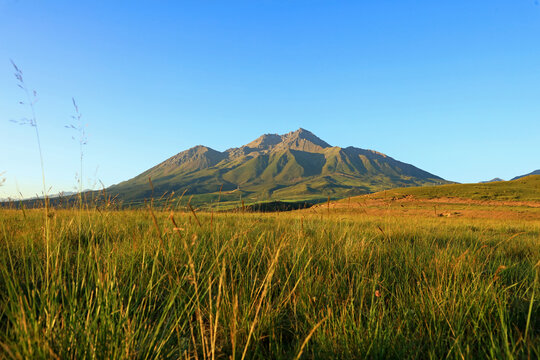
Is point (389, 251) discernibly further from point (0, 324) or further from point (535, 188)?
point (535, 188)

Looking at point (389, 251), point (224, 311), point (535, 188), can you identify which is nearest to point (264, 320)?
point (224, 311)

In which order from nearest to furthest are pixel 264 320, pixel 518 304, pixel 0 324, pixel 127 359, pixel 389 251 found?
1. pixel 127 359
2. pixel 264 320
3. pixel 0 324
4. pixel 518 304
5. pixel 389 251

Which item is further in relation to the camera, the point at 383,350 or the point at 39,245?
the point at 39,245

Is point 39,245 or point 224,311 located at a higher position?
point 39,245

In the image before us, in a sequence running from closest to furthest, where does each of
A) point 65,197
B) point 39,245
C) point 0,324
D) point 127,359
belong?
point 127,359
point 0,324
point 39,245
point 65,197

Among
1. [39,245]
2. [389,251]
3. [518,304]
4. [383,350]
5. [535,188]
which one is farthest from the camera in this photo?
[535,188]

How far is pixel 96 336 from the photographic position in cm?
123

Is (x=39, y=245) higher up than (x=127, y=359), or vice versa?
(x=39, y=245)

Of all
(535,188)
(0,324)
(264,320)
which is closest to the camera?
(264,320)

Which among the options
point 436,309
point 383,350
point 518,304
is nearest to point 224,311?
point 383,350

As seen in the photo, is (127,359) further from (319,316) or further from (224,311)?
(319,316)

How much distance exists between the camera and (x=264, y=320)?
174 centimetres

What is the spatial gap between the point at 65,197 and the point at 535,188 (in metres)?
69.6

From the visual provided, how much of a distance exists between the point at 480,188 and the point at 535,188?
→ 350 inches
